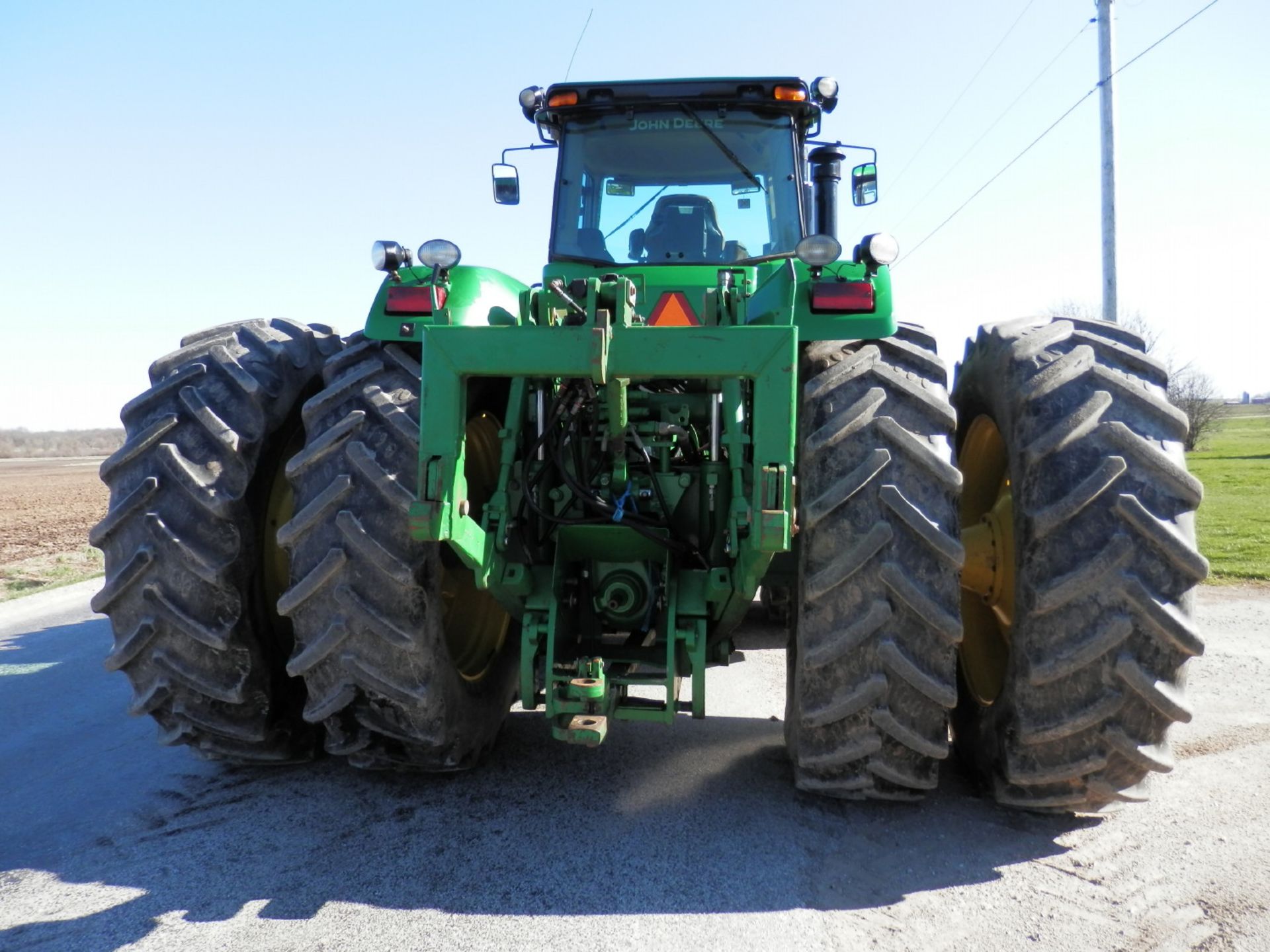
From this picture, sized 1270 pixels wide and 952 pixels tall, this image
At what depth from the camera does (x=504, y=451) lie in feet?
10.4

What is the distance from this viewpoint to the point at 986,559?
149 inches

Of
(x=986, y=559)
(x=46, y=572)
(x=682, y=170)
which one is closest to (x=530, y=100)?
(x=682, y=170)

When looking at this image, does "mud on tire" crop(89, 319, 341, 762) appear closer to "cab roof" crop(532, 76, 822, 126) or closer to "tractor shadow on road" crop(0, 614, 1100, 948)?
"tractor shadow on road" crop(0, 614, 1100, 948)

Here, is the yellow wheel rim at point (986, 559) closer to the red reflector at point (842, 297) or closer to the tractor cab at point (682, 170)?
the red reflector at point (842, 297)

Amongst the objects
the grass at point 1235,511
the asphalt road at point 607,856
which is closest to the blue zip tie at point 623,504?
the asphalt road at point 607,856

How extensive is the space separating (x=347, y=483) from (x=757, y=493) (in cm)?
136

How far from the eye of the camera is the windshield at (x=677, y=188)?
4355mm

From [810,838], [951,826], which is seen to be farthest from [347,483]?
[951,826]

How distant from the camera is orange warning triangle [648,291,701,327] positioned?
11.0ft

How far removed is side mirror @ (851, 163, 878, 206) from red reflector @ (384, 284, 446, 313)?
2.72 meters

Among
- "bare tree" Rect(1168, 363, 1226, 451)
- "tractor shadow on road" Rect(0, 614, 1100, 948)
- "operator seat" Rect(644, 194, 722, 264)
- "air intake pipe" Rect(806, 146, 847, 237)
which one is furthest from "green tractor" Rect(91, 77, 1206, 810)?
"bare tree" Rect(1168, 363, 1226, 451)

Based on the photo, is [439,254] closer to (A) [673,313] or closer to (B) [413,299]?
(B) [413,299]

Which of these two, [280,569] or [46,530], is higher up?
[280,569]

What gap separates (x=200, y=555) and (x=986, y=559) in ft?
9.83
